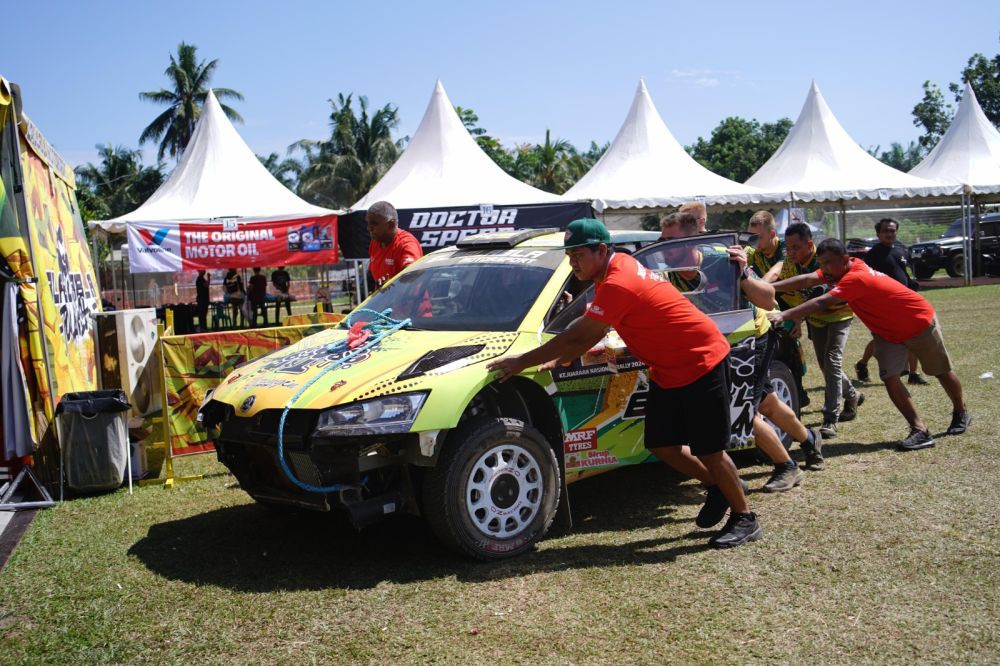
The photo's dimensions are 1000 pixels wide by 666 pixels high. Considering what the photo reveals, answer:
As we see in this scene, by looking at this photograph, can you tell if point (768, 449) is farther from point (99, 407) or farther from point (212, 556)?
point (99, 407)

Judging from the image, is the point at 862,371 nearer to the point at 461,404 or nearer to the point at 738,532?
the point at 738,532

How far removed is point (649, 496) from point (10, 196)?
17.3 ft

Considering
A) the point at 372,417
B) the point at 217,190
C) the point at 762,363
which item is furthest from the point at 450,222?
the point at 372,417

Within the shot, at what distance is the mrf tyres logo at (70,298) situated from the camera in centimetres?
736

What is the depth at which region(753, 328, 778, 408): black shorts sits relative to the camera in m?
5.78

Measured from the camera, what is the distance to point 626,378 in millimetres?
5348

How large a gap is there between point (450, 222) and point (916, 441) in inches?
504

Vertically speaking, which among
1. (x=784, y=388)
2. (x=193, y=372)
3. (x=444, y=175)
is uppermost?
(x=444, y=175)

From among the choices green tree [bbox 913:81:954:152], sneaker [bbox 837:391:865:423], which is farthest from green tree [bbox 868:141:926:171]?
sneaker [bbox 837:391:865:423]

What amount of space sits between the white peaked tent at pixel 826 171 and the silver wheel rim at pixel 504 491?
2137 centimetres

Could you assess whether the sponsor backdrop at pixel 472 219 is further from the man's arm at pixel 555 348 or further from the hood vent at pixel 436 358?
the man's arm at pixel 555 348

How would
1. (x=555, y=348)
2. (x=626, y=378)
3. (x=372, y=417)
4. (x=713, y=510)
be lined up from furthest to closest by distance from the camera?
(x=626, y=378), (x=713, y=510), (x=555, y=348), (x=372, y=417)

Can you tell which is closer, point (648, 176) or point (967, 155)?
point (648, 176)

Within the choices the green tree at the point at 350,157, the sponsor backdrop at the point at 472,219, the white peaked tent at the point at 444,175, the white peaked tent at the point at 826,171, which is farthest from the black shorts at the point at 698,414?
the green tree at the point at 350,157
